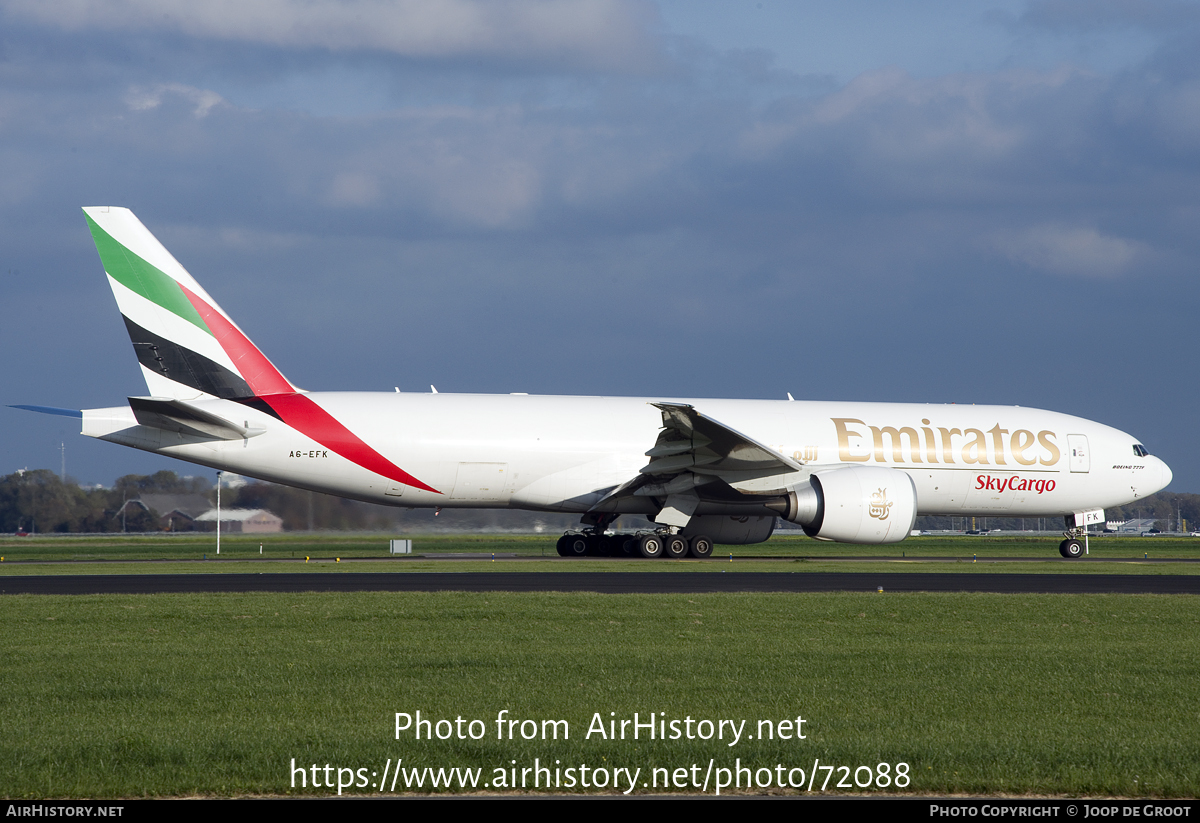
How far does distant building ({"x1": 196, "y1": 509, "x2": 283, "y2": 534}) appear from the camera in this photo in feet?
131

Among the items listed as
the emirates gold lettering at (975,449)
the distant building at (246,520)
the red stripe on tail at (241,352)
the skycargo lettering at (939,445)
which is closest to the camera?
the red stripe on tail at (241,352)

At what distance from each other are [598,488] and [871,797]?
70.6 ft

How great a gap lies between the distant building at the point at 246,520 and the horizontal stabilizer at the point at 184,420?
1508 centimetres

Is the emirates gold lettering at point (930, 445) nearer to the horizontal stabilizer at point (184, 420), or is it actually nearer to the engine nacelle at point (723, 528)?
the engine nacelle at point (723, 528)

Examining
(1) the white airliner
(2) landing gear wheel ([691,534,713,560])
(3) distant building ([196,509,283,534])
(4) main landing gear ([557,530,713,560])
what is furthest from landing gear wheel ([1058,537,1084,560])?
(3) distant building ([196,509,283,534])

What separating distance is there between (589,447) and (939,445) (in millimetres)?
9080

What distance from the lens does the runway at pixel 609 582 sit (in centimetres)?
1725

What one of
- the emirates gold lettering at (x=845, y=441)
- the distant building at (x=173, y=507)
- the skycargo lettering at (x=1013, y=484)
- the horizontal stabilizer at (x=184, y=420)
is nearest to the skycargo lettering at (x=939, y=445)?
the emirates gold lettering at (x=845, y=441)

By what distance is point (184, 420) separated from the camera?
24.4 meters

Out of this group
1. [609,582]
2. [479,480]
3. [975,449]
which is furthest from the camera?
[975,449]

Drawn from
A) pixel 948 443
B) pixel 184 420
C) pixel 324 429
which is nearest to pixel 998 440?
pixel 948 443

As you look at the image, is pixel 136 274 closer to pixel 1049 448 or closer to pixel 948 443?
pixel 948 443

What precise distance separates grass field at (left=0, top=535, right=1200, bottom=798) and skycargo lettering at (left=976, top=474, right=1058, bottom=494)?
14.4 m
